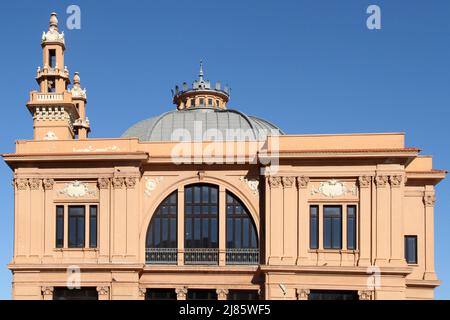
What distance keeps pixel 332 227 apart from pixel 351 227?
1.00m

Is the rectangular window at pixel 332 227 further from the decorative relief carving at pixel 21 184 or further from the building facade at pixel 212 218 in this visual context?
the decorative relief carving at pixel 21 184

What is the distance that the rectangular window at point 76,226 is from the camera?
128ft

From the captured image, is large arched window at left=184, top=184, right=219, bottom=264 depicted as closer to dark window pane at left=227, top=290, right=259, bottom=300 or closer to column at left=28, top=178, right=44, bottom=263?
dark window pane at left=227, top=290, right=259, bottom=300

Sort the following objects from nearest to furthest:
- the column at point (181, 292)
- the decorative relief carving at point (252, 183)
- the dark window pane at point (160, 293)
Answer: the column at point (181, 292), the dark window pane at point (160, 293), the decorative relief carving at point (252, 183)

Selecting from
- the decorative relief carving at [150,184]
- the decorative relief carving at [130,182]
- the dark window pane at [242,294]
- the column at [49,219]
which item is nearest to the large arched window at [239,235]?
the dark window pane at [242,294]

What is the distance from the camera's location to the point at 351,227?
125 feet

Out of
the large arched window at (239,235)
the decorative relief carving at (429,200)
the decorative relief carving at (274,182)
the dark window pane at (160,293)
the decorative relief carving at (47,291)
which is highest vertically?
the decorative relief carving at (274,182)

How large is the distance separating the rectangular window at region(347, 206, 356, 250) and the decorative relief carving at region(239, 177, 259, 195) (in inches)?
203

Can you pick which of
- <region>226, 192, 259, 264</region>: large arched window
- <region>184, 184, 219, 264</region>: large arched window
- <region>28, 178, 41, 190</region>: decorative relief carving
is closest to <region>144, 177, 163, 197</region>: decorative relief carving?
<region>184, 184, 219, 264</region>: large arched window

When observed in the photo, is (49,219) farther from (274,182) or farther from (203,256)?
(274,182)

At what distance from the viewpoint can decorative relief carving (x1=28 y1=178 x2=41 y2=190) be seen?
39219 millimetres

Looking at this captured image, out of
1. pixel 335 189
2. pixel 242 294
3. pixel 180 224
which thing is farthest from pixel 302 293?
pixel 180 224

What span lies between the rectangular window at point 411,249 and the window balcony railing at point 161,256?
46.2 feet

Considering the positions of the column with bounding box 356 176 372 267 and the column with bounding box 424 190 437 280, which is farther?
the column with bounding box 424 190 437 280
